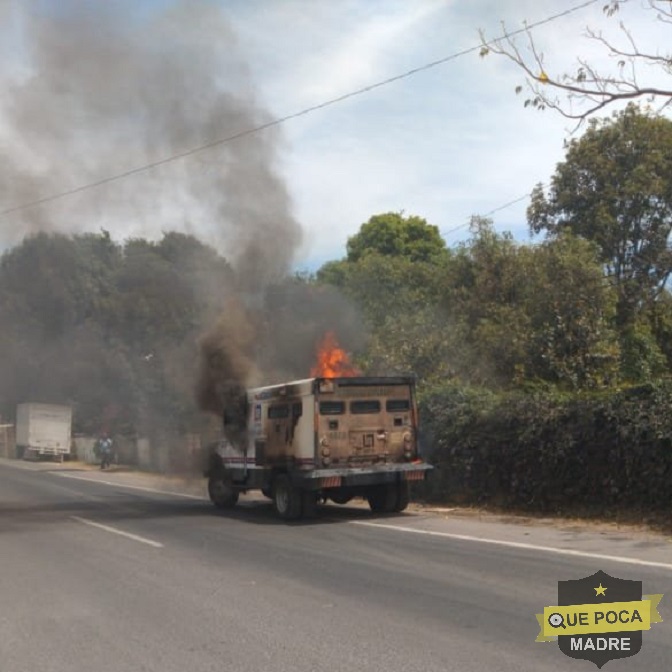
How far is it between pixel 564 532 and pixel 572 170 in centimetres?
1807

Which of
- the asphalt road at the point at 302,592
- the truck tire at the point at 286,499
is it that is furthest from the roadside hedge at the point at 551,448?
the truck tire at the point at 286,499

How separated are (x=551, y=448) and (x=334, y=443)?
11.5 feet

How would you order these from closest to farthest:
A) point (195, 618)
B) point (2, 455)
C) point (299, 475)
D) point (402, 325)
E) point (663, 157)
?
point (195, 618) < point (299, 475) < point (402, 325) < point (663, 157) < point (2, 455)

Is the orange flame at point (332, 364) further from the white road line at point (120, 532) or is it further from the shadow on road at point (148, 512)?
the white road line at point (120, 532)

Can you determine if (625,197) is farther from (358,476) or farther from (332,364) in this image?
(358,476)

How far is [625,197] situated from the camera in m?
26.4

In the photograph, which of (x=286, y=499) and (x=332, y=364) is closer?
(x=286, y=499)

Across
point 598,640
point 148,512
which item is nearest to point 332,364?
point 148,512

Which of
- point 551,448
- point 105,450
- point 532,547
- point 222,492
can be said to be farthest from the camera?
point 105,450

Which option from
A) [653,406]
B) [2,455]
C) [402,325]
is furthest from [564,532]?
[2,455]

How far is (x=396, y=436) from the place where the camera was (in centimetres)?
1418

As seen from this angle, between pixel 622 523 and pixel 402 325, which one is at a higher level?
pixel 402 325

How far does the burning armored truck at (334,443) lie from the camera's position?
44.4ft

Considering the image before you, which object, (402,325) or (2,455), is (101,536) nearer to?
(402,325)
